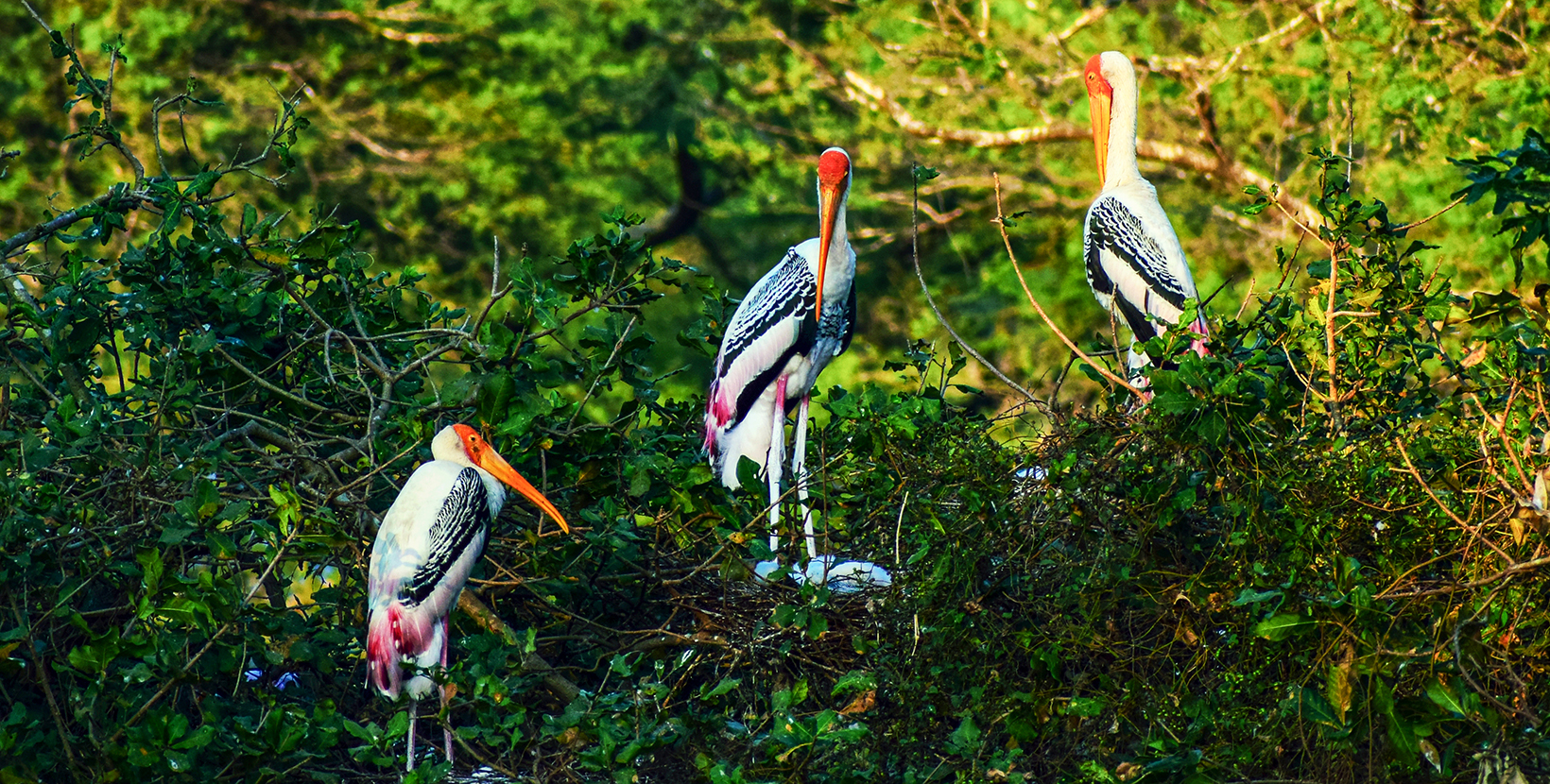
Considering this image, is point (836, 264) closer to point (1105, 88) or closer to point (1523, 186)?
point (1105, 88)

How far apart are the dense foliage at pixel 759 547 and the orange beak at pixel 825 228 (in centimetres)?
55

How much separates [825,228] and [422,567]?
74.2 inches

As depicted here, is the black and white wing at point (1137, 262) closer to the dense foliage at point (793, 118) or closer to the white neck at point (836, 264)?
the white neck at point (836, 264)

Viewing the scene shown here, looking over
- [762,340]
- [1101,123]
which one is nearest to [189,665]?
[762,340]

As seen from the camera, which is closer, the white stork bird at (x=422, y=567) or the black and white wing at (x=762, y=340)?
the white stork bird at (x=422, y=567)

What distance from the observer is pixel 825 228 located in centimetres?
545

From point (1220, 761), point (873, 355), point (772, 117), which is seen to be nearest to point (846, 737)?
point (1220, 761)

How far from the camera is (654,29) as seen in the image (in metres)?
17.1

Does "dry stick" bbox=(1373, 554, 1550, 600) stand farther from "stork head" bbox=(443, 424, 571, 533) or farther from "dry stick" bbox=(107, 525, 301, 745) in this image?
"dry stick" bbox=(107, 525, 301, 745)

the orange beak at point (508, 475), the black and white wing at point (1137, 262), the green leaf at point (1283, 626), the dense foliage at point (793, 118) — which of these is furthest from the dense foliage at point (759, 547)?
the dense foliage at point (793, 118)

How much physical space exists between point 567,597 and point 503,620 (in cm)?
24

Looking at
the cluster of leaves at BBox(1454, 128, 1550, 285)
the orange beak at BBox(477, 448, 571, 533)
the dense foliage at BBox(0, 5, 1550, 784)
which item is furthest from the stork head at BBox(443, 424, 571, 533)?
the cluster of leaves at BBox(1454, 128, 1550, 285)

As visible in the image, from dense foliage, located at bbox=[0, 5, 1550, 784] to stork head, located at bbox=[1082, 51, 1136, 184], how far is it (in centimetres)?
Result: 184

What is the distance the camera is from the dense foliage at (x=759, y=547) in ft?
12.2
